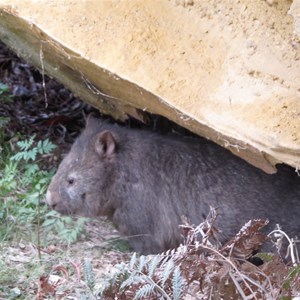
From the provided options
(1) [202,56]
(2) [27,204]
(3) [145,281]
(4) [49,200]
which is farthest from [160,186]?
(3) [145,281]

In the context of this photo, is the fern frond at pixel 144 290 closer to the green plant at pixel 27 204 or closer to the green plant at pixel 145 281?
the green plant at pixel 145 281

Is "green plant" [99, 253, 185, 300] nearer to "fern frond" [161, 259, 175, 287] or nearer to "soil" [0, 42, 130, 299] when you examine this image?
"fern frond" [161, 259, 175, 287]

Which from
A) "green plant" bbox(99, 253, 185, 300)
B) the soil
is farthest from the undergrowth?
"green plant" bbox(99, 253, 185, 300)

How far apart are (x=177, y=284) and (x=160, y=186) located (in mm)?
2334

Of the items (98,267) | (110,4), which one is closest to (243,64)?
(110,4)

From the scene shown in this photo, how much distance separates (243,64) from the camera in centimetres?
443

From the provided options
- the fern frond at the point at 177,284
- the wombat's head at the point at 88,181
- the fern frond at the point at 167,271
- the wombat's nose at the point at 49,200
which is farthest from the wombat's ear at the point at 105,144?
the fern frond at the point at 177,284

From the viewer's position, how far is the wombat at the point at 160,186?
5.43 metres

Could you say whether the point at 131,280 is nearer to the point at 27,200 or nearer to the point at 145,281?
the point at 145,281

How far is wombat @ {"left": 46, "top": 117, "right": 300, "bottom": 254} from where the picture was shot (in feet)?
17.8

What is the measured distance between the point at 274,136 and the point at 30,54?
86.0 inches

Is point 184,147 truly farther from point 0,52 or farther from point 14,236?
point 0,52

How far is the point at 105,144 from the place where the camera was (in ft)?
18.8

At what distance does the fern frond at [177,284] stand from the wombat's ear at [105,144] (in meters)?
2.50
